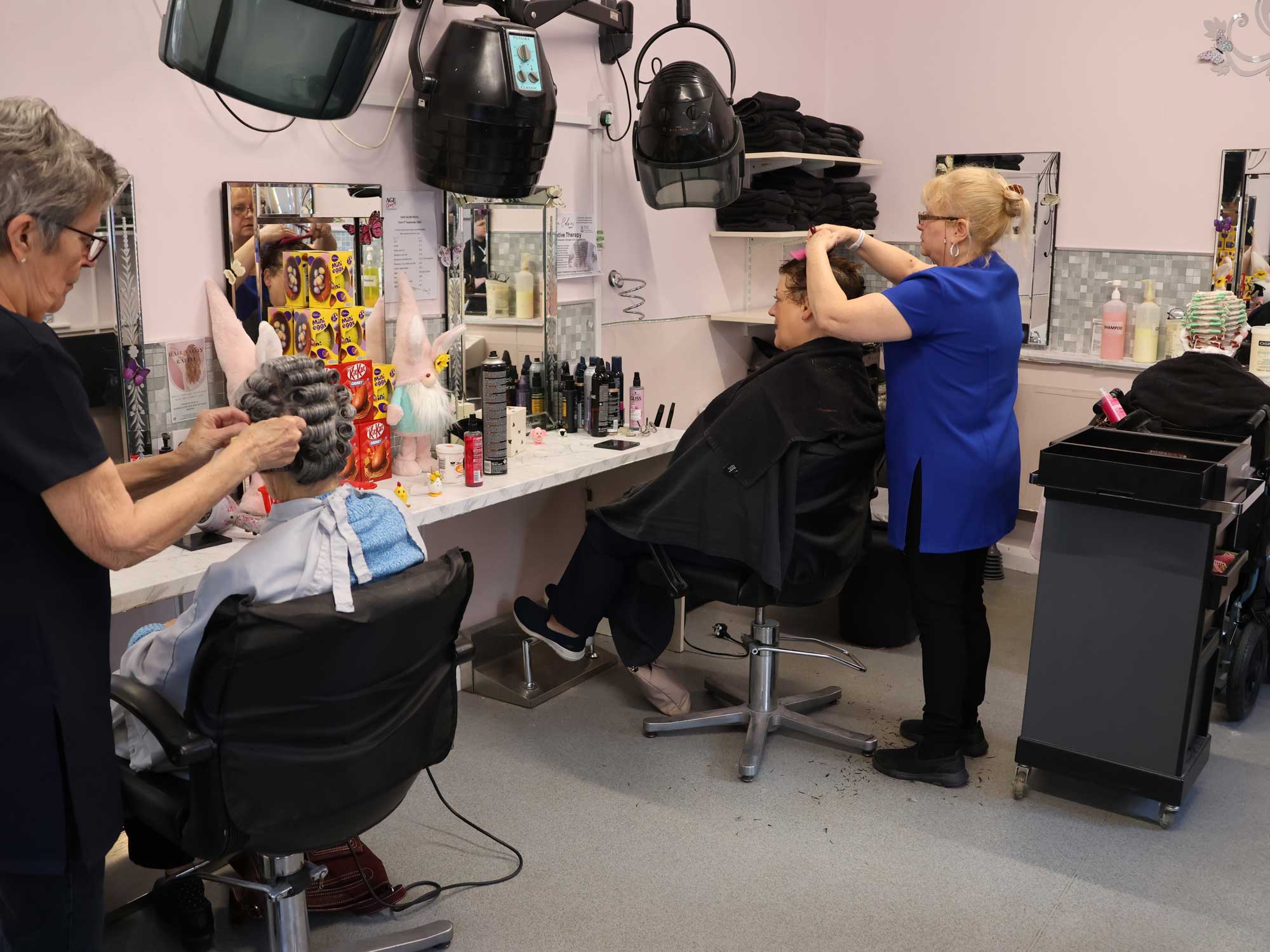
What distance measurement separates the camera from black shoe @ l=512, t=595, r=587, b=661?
3141 millimetres

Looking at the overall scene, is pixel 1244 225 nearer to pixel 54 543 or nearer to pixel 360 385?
pixel 360 385

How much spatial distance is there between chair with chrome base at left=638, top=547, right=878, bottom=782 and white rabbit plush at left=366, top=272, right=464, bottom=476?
2.18 feet

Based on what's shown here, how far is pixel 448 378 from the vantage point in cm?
345

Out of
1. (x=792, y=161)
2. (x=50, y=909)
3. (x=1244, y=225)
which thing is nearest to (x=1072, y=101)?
(x=1244, y=225)

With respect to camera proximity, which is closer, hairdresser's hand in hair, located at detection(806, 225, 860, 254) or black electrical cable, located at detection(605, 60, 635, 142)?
hairdresser's hand in hair, located at detection(806, 225, 860, 254)

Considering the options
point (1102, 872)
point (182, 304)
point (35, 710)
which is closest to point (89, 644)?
point (35, 710)

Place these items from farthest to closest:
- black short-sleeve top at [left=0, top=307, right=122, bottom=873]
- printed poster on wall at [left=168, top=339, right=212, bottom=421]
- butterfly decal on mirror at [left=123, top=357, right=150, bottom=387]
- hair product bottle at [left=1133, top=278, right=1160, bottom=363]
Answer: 1. hair product bottle at [left=1133, top=278, right=1160, bottom=363]
2. printed poster on wall at [left=168, top=339, right=212, bottom=421]
3. butterfly decal on mirror at [left=123, top=357, right=150, bottom=387]
4. black short-sleeve top at [left=0, top=307, right=122, bottom=873]

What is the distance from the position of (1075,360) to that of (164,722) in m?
3.68

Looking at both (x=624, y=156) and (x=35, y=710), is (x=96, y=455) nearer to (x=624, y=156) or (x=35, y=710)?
(x=35, y=710)

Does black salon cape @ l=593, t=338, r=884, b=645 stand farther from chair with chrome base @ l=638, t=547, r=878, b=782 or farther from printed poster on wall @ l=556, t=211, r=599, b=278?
printed poster on wall @ l=556, t=211, r=599, b=278

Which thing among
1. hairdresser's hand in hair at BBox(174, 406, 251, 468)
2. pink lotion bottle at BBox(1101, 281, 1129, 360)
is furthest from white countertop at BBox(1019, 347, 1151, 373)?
hairdresser's hand in hair at BBox(174, 406, 251, 468)

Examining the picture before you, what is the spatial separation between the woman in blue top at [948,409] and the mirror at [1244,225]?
1655mm

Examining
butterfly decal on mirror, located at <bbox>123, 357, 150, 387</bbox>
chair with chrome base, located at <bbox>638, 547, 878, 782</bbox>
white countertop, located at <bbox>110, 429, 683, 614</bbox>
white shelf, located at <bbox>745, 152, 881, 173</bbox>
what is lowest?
chair with chrome base, located at <bbox>638, 547, 878, 782</bbox>

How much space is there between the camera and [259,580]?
1.75 meters
